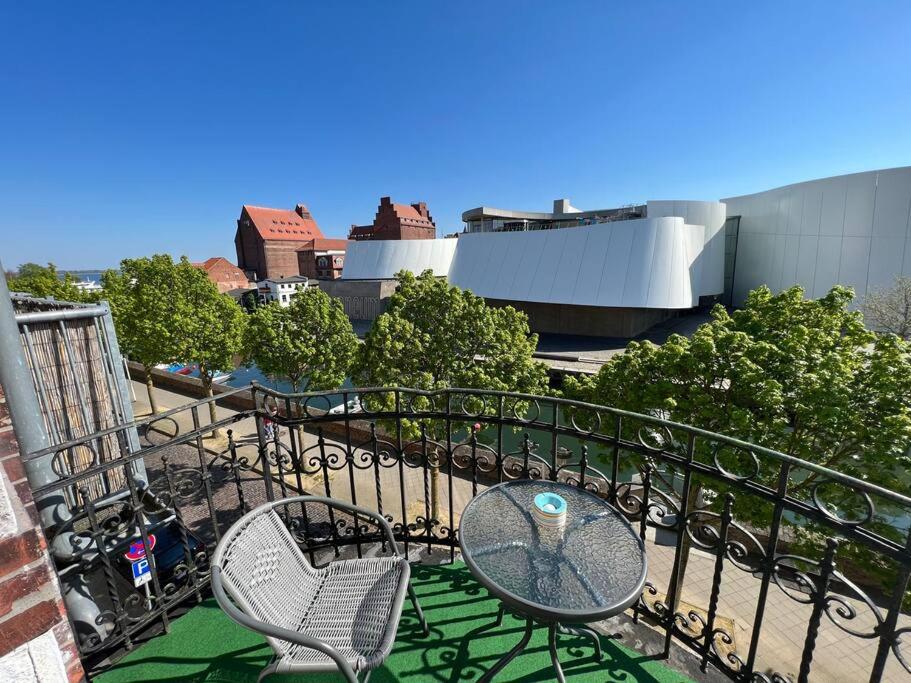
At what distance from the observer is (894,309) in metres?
20.5

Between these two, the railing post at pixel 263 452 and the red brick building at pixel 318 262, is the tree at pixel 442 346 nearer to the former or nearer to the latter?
the railing post at pixel 263 452

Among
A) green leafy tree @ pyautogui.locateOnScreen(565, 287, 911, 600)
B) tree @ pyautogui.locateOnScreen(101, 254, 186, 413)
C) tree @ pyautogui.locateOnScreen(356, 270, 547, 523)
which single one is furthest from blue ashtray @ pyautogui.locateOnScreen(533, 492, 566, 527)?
tree @ pyautogui.locateOnScreen(101, 254, 186, 413)

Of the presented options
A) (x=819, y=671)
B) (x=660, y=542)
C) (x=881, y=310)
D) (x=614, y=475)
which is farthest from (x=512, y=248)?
(x=614, y=475)

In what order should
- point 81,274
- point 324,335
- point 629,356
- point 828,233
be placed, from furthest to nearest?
1. point 81,274
2. point 828,233
3. point 324,335
4. point 629,356

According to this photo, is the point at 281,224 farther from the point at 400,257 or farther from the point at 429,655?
the point at 429,655

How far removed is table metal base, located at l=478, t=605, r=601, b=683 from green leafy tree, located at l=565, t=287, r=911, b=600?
12.8 ft

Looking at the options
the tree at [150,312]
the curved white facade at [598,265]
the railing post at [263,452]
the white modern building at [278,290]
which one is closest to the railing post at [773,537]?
the railing post at [263,452]

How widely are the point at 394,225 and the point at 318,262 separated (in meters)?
12.4

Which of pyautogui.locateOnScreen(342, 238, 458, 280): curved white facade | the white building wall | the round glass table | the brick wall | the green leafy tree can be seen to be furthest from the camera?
pyautogui.locateOnScreen(342, 238, 458, 280): curved white facade

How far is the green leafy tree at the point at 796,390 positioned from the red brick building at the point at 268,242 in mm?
61335

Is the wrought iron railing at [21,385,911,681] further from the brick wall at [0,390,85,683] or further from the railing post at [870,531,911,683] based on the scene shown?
the brick wall at [0,390,85,683]

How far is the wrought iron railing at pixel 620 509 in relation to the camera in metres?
1.82

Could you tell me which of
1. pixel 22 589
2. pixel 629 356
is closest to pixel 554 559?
pixel 22 589

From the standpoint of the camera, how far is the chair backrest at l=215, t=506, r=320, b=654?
1785 mm
